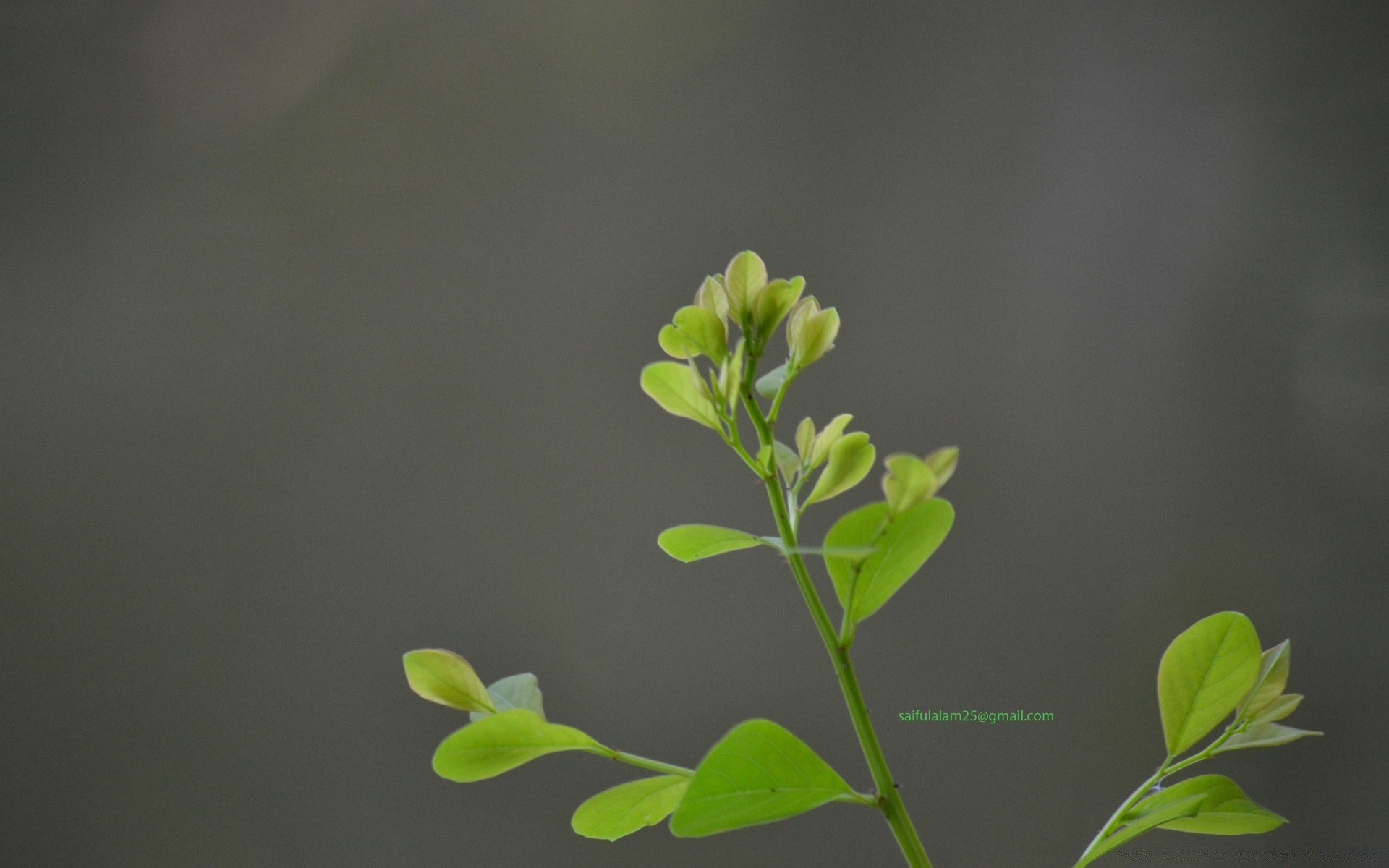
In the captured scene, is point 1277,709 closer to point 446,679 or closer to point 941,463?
point 941,463

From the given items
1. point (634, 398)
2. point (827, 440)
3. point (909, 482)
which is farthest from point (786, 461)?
point (634, 398)

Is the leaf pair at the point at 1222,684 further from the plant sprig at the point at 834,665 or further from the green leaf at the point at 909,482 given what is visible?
the green leaf at the point at 909,482

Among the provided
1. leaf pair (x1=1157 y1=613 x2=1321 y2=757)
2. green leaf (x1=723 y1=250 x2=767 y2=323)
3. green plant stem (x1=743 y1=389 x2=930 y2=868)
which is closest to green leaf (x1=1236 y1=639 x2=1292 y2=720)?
leaf pair (x1=1157 y1=613 x2=1321 y2=757)

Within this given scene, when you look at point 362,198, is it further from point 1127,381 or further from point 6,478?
point 1127,381

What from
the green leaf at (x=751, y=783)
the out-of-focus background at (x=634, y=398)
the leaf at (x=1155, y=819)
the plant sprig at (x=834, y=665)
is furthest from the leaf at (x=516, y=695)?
the out-of-focus background at (x=634, y=398)

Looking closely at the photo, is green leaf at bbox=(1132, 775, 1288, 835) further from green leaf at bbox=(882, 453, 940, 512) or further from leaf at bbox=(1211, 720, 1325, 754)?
green leaf at bbox=(882, 453, 940, 512)

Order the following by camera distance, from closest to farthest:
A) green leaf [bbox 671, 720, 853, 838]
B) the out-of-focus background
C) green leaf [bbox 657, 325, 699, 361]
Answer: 1. green leaf [bbox 671, 720, 853, 838]
2. green leaf [bbox 657, 325, 699, 361]
3. the out-of-focus background
